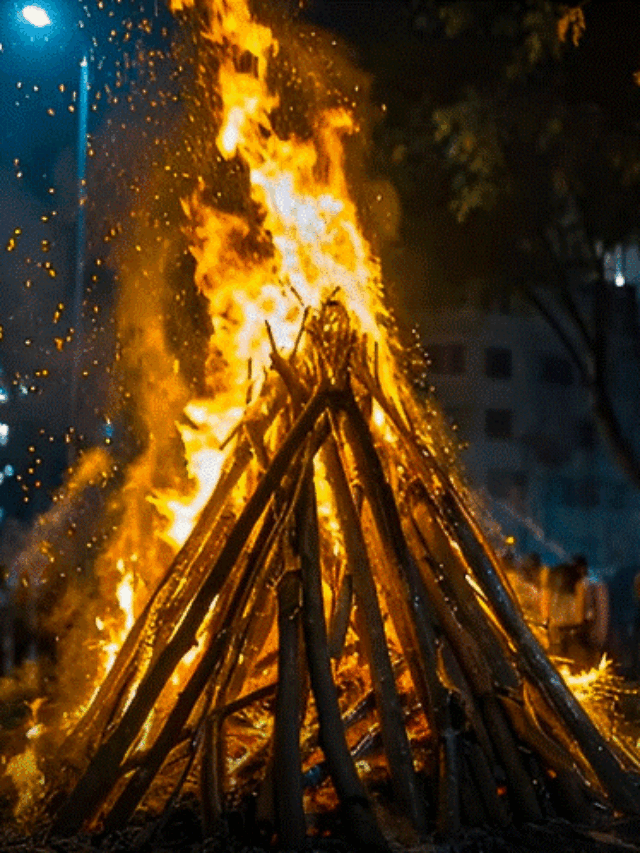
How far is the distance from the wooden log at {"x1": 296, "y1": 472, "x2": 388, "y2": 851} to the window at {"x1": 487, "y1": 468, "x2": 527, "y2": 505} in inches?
1045

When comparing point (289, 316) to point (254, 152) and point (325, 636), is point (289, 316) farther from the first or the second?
point (325, 636)

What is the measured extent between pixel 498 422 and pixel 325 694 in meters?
27.1

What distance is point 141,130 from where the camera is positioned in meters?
6.86

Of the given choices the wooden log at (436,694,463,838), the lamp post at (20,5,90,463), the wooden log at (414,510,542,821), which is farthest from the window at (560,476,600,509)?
the wooden log at (436,694,463,838)

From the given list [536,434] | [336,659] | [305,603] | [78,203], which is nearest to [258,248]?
[305,603]

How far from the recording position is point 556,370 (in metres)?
31.3

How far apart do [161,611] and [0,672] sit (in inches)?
171

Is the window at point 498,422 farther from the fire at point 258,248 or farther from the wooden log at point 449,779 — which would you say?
the wooden log at point 449,779

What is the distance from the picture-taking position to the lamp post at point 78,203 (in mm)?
7453

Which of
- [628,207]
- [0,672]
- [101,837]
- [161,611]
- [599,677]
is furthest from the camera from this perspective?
[628,207]

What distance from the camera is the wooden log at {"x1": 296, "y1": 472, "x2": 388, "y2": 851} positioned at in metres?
3.72

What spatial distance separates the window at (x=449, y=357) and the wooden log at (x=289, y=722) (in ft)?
86.7

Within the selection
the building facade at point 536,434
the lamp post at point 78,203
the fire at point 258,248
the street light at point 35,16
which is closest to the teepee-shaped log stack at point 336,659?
the fire at point 258,248

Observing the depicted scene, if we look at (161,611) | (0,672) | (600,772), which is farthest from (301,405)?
(0,672)
